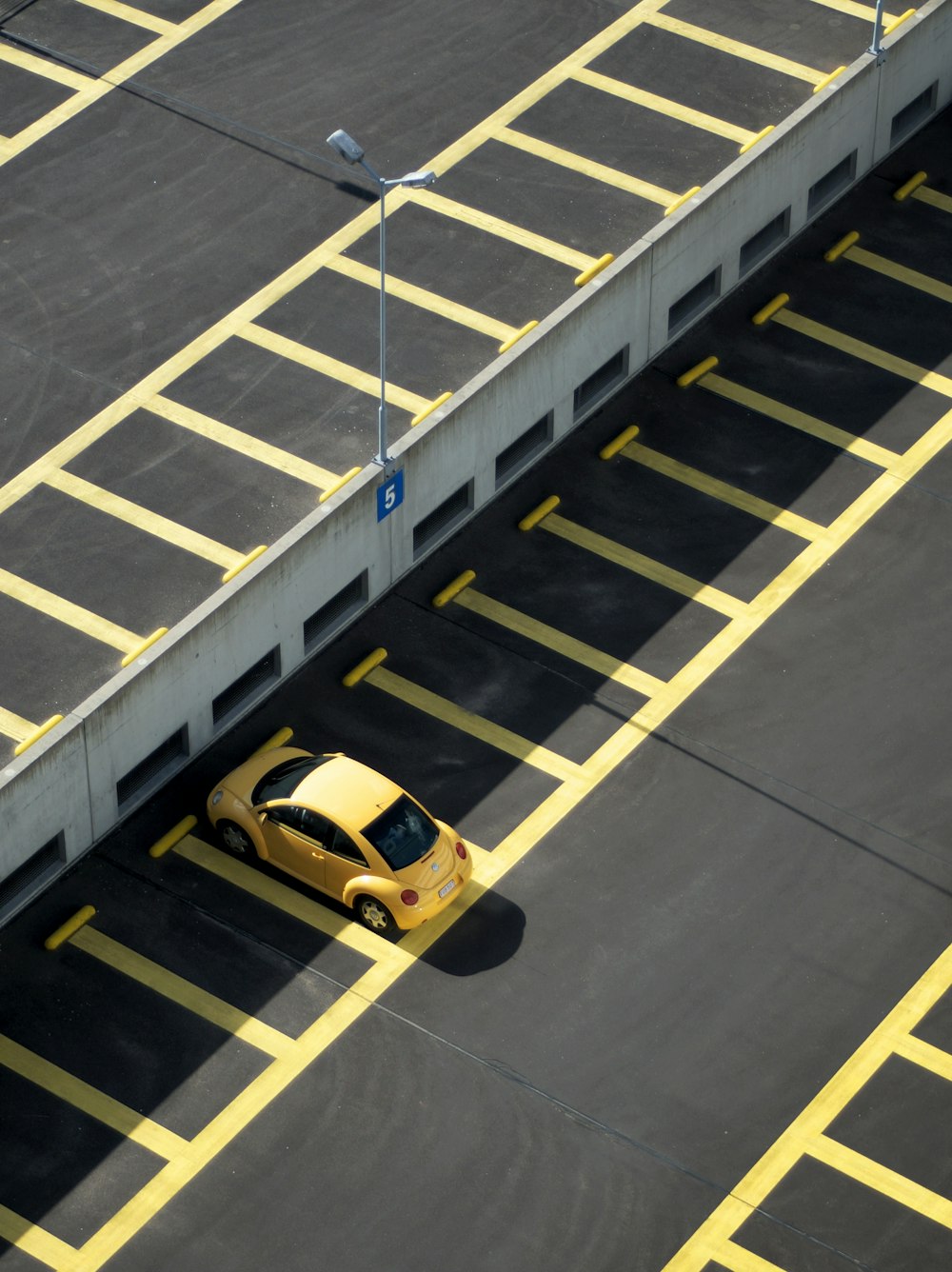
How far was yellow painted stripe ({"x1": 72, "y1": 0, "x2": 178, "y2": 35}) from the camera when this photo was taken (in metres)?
54.4

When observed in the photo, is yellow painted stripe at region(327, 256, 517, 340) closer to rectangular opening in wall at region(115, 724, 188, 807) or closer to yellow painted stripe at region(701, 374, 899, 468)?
yellow painted stripe at region(701, 374, 899, 468)

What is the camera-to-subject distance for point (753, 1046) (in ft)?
132

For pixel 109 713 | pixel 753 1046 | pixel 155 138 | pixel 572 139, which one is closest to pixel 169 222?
pixel 155 138

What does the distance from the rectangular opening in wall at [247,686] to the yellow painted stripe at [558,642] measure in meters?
3.76

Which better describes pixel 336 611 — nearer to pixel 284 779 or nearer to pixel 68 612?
pixel 284 779

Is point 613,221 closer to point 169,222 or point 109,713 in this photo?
point 169,222

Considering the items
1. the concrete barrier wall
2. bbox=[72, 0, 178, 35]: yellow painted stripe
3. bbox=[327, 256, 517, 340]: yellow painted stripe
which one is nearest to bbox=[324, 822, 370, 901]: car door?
the concrete barrier wall

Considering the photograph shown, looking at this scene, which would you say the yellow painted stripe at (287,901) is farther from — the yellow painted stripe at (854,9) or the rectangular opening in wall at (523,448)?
the yellow painted stripe at (854,9)

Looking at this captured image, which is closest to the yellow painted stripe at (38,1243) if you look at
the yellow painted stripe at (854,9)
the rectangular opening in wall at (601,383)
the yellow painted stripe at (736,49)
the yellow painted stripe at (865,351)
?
the rectangular opening in wall at (601,383)

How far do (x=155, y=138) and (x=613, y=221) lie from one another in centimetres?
902

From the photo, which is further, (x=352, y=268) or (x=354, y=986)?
(x=352, y=268)

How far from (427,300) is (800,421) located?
7.45 metres

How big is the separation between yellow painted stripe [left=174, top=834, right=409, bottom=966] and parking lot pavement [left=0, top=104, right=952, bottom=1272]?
0.06m

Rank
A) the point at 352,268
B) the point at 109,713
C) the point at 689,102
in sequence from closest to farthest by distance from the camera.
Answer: the point at 109,713
the point at 352,268
the point at 689,102
